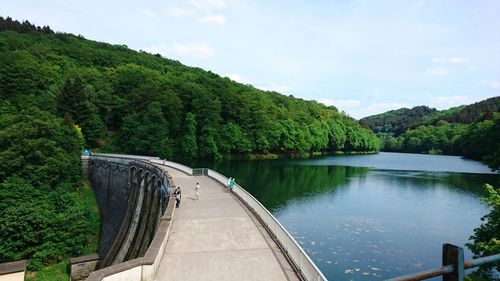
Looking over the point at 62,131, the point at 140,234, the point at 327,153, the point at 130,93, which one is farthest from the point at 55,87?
the point at 327,153

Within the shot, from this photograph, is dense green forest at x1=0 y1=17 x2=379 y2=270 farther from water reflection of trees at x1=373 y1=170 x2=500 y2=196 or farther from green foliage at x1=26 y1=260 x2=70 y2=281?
water reflection of trees at x1=373 y1=170 x2=500 y2=196

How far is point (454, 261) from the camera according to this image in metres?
2.59

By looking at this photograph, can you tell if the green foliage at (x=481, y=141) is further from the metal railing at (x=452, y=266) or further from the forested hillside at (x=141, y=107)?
the metal railing at (x=452, y=266)

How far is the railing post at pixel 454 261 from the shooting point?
250 cm

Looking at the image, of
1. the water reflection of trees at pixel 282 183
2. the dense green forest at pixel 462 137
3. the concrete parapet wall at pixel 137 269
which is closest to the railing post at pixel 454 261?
the concrete parapet wall at pixel 137 269

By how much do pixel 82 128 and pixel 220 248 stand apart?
5603cm

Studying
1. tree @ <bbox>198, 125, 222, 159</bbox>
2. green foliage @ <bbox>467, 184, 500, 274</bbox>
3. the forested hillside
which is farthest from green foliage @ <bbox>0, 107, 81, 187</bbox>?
tree @ <bbox>198, 125, 222, 159</bbox>

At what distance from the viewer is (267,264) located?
11945 mm

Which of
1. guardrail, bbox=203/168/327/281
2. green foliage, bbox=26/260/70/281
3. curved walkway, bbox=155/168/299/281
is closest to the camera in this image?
guardrail, bbox=203/168/327/281

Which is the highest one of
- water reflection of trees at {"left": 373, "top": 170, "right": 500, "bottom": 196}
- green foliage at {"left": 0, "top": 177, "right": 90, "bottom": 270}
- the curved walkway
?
the curved walkway

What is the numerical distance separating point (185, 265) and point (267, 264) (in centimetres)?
304

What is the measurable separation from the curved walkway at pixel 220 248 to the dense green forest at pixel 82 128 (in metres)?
16.0

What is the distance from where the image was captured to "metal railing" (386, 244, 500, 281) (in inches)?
98.4

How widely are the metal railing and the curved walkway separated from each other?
9001mm
